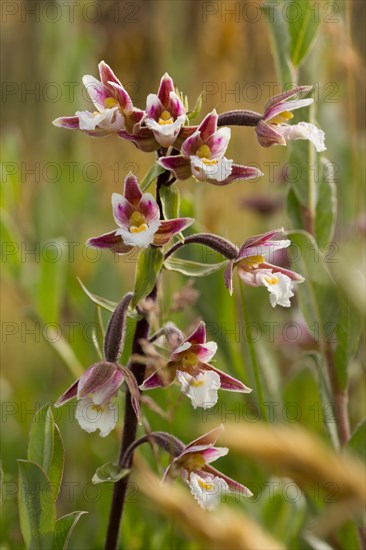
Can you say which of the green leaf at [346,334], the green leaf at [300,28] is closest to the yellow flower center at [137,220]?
the green leaf at [346,334]

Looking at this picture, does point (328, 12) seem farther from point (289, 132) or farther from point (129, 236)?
point (129, 236)

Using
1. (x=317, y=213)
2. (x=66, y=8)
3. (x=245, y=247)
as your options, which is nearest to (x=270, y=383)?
(x=317, y=213)

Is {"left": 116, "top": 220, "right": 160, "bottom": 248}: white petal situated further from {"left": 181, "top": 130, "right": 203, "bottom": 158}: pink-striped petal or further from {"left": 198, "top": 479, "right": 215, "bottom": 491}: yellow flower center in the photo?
{"left": 198, "top": 479, "right": 215, "bottom": 491}: yellow flower center

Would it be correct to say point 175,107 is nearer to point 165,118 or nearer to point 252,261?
point 165,118

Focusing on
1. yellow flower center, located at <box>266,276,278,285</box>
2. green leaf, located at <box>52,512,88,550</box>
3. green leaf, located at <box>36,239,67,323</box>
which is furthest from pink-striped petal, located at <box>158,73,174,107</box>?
green leaf, located at <box>36,239,67,323</box>

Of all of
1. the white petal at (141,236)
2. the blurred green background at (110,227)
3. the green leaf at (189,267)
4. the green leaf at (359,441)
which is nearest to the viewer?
the white petal at (141,236)

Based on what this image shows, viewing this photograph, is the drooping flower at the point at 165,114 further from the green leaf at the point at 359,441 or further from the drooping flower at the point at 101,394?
the green leaf at the point at 359,441

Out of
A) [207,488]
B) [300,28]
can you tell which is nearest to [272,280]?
[207,488]
